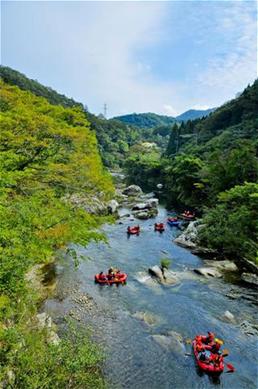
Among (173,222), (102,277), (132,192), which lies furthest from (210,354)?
(132,192)

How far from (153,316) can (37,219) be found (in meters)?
8.29

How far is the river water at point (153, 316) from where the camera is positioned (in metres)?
12.1

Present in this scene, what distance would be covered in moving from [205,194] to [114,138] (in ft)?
251

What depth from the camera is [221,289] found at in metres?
19.3

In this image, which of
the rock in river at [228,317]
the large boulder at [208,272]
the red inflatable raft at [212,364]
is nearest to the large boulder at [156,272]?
the large boulder at [208,272]

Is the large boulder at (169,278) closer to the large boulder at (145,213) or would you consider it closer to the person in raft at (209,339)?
the person in raft at (209,339)

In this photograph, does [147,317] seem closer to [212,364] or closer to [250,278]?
[212,364]

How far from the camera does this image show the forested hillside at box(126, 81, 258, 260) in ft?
78.0

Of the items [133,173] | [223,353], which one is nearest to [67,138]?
[223,353]

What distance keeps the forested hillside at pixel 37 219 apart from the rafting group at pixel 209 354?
3.80m

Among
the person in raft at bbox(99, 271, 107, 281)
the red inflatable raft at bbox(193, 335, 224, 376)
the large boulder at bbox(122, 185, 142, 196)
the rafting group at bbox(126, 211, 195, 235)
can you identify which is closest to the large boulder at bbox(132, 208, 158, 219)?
the rafting group at bbox(126, 211, 195, 235)

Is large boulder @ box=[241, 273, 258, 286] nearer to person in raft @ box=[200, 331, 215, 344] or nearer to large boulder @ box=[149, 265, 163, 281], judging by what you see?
large boulder @ box=[149, 265, 163, 281]

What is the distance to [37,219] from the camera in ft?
33.8

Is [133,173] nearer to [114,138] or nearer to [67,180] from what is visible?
[114,138]
